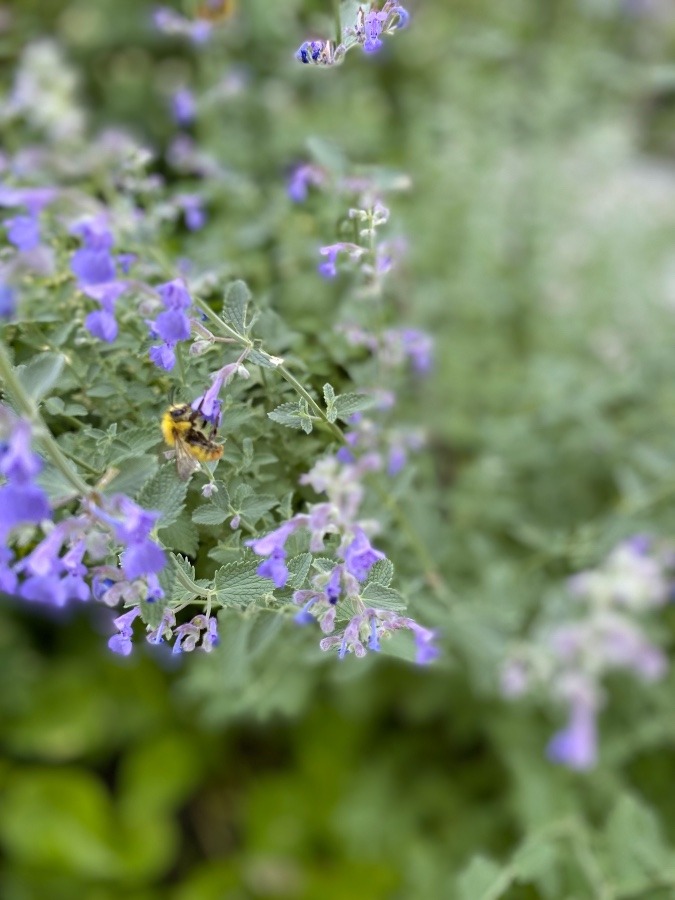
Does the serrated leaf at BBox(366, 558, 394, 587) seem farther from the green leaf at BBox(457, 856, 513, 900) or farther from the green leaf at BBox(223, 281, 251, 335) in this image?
the green leaf at BBox(457, 856, 513, 900)

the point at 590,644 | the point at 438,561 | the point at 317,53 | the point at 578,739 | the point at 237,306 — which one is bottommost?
the point at 578,739

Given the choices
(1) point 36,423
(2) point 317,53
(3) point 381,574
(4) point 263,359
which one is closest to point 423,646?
(3) point 381,574

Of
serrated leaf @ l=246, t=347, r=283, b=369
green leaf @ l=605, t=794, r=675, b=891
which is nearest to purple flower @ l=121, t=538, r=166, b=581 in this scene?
serrated leaf @ l=246, t=347, r=283, b=369

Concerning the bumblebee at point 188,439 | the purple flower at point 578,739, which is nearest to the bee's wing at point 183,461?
the bumblebee at point 188,439

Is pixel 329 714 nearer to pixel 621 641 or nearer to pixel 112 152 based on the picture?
pixel 621 641

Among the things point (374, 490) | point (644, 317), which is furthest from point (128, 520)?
point (644, 317)

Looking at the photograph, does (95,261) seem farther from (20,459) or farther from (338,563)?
(338,563)
